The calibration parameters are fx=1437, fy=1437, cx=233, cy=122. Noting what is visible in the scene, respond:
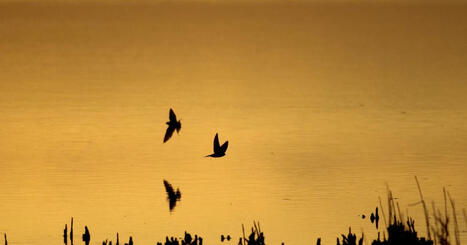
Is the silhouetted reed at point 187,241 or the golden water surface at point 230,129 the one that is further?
the golden water surface at point 230,129

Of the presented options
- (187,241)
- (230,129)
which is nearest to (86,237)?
(187,241)

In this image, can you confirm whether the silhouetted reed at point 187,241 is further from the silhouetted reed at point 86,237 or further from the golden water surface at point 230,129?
the silhouetted reed at point 86,237

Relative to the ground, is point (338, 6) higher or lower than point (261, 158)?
higher

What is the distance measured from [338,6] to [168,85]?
22474 mm

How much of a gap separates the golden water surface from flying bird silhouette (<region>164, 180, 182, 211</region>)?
6cm

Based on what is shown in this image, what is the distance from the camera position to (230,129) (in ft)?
50.7

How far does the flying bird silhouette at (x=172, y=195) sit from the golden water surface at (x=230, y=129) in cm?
6

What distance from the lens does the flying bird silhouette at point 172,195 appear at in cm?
1104

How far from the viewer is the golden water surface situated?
1059 cm

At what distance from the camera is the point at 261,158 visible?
1341 centimetres

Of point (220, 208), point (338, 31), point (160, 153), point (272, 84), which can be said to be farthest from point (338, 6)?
point (220, 208)

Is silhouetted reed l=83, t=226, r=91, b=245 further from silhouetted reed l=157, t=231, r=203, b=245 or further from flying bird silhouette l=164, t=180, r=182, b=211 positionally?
flying bird silhouette l=164, t=180, r=182, b=211

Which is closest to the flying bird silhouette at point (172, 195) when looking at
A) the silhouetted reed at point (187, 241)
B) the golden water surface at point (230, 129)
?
the golden water surface at point (230, 129)

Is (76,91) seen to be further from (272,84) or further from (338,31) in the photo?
(338,31)
